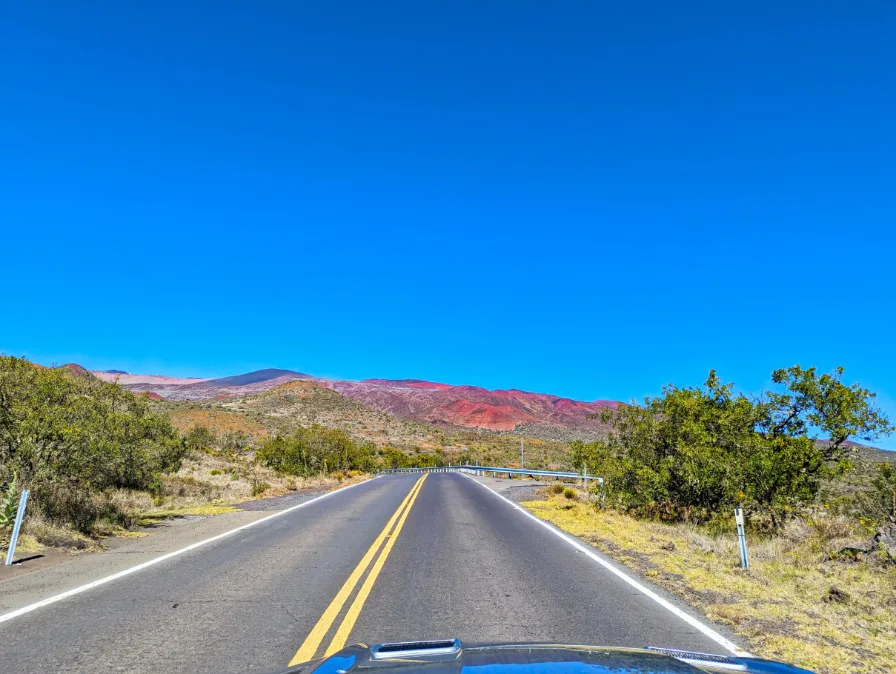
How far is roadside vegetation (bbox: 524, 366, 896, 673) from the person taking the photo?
592 centimetres

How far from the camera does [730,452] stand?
14664 mm

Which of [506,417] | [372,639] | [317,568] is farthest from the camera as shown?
[506,417]

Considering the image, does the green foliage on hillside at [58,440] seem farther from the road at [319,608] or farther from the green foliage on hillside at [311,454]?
the green foliage on hillside at [311,454]

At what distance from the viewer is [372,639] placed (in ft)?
16.5

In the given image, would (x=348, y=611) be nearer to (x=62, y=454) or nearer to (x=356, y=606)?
(x=356, y=606)

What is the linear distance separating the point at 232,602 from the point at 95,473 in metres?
7.85

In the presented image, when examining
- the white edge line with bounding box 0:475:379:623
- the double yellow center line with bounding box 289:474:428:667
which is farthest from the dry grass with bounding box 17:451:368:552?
the double yellow center line with bounding box 289:474:428:667

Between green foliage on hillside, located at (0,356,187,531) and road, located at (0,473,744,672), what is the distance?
366 centimetres

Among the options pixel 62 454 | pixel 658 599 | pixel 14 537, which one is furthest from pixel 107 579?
pixel 658 599

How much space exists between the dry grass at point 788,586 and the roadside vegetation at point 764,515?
24 millimetres

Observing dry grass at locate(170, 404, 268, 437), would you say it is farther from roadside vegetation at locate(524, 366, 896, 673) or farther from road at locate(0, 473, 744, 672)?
Result: road at locate(0, 473, 744, 672)

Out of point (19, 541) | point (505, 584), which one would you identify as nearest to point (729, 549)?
point (505, 584)

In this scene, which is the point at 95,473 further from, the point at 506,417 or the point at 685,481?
the point at 506,417

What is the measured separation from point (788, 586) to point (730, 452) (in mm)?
7666
